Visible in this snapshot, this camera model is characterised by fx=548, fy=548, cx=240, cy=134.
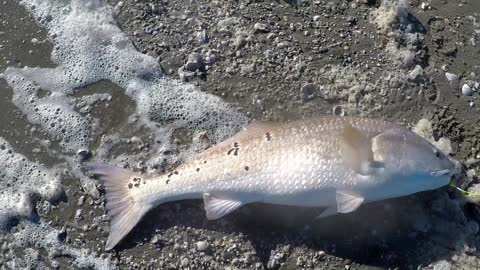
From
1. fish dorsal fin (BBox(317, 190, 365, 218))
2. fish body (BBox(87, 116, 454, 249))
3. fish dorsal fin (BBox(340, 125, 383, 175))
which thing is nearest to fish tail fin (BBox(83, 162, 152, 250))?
fish body (BBox(87, 116, 454, 249))

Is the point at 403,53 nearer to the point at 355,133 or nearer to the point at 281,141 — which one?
the point at 355,133

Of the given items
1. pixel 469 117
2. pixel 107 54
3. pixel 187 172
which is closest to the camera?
pixel 187 172

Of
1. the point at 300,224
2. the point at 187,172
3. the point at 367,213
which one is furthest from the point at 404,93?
the point at 187,172

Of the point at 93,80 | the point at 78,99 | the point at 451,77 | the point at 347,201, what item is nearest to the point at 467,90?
the point at 451,77

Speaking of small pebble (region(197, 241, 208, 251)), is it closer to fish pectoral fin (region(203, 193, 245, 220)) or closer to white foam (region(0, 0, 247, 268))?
fish pectoral fin (region(203, 193, 245, 220))

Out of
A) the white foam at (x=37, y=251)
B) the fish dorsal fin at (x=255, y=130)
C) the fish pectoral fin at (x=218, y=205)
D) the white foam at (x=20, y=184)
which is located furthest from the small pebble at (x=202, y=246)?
the white foam at (x=20, y=184)

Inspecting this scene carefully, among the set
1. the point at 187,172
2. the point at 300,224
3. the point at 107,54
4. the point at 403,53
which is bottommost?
the point at 300,224
